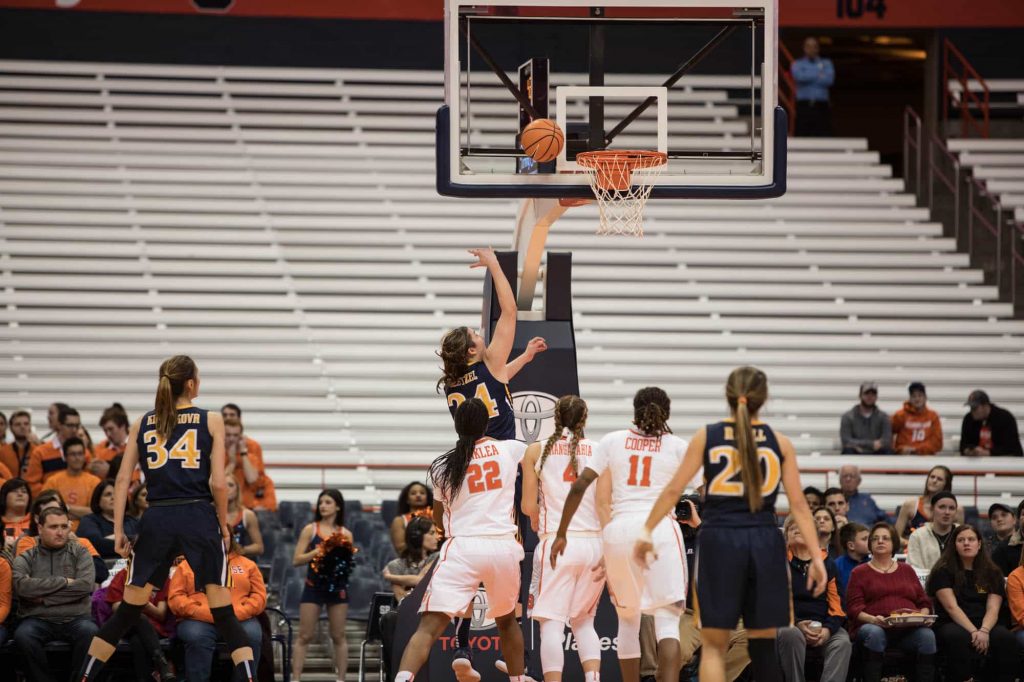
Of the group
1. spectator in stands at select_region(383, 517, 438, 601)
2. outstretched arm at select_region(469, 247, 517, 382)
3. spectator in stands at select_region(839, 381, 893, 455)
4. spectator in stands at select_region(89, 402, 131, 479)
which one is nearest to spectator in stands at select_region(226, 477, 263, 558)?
spectator in stands at select_region(383, 517, 438, 601)

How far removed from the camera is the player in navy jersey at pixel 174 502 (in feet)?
28.8

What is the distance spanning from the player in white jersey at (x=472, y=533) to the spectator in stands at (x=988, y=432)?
31.3 feet

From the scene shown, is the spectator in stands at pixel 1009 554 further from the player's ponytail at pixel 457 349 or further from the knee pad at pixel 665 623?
the player's ponytail at pixel 457 349

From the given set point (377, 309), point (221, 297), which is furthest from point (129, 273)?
point (377, 309)

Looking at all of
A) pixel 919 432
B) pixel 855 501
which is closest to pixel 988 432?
pixel 919 432

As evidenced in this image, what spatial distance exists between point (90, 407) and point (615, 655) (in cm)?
951

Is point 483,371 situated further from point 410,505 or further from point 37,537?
point 37,537

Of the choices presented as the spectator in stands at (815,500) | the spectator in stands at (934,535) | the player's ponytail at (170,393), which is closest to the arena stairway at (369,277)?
the spectator in stands at (815,500)

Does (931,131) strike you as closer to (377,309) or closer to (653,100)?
(377,309)

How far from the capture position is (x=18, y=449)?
14.8m

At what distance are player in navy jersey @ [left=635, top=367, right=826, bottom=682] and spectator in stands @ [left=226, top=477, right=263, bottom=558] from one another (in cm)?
588

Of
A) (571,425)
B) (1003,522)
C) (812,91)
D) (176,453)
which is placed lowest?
(1003,522)

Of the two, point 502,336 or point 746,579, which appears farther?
point 502,336

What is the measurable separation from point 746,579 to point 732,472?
0.53 metres
